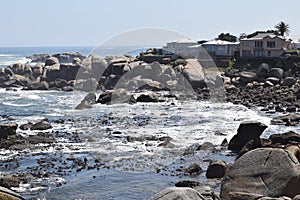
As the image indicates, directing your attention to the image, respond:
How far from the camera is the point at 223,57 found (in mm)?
83562

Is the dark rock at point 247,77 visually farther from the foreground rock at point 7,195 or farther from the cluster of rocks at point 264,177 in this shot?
the foreground rock at point 7,195

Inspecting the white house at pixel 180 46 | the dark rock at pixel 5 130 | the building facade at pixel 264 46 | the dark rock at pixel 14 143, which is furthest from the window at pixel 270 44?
the dark rock at pixel 5 130

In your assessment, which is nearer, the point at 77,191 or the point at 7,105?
the point at 77,191

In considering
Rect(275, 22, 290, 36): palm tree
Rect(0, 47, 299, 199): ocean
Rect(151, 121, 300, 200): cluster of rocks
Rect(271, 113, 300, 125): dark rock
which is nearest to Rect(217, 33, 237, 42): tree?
Rect(275, 22, 290, 36): palm tree

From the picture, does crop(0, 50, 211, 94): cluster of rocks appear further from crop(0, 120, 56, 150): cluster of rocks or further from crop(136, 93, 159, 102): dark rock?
crop(0, 120, 56, 150): cluster of rocks

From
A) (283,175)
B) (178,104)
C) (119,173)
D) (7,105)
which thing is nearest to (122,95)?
(178,104)

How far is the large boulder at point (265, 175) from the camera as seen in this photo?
16.0 metres

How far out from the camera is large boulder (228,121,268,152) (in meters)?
29.9

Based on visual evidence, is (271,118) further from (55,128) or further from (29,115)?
(29,115)

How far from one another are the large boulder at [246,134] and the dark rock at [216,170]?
544 centimetres

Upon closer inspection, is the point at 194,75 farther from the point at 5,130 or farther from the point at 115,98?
the point at 5,130

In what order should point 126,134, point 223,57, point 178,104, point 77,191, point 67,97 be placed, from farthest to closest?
point 223,57 → point 67,97 → point 178,104 → point 126,134 → point 77,191

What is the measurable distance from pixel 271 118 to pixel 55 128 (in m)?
18.6

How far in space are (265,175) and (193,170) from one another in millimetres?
9119
